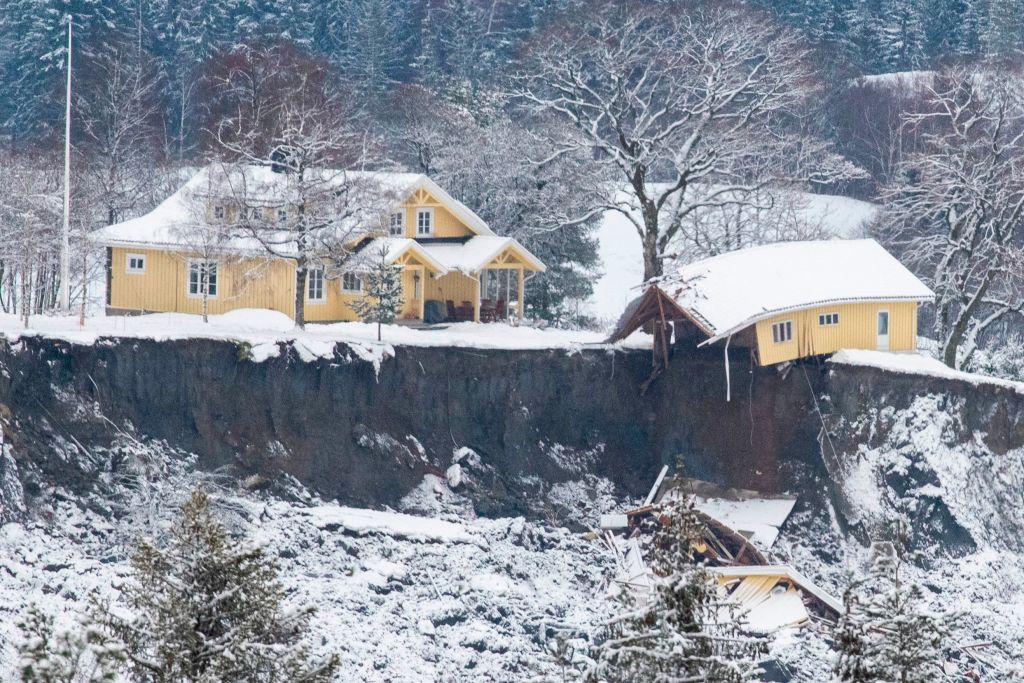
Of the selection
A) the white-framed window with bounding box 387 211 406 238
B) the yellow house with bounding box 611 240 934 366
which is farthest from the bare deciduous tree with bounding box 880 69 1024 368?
the white-framed window with bounding box 387 211 406 238

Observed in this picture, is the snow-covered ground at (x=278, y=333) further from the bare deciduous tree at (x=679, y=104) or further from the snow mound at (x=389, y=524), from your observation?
the bare deciduous tree at (x=679, y=104)

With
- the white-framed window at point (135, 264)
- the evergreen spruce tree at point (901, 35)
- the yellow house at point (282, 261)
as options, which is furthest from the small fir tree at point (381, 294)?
the evergreen spruce tree at point (901, 35)

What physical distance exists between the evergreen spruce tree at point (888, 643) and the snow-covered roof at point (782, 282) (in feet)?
83.1

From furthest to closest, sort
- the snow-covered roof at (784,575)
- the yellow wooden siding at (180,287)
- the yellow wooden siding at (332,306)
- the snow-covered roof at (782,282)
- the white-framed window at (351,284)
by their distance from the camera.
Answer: the white-framed window at (351,284) → the yellow wooden siding at (332,306) → the yellow wooden siding at (180,287) → the snow-covered roof at (782,282) → the snow-covered roof at (784,575)

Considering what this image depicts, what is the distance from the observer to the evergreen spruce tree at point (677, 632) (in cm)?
1365

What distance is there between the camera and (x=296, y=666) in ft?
48.2

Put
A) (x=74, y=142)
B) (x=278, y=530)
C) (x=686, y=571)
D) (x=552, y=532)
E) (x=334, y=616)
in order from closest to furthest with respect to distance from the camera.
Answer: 1. (x=686, y=571)
2. (x=334, y=616)
3. (x=278, y=530)
4. (x=552, y=532)
5. (x=74, y=142)

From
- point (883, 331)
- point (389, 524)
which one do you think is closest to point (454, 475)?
point (389, 524)

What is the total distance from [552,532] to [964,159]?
19.2 m

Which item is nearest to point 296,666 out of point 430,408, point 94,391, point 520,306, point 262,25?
point 94,391

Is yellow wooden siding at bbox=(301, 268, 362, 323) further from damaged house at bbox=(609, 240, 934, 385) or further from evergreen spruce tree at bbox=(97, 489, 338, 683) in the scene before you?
evergreen spruce tree at bbox=(97, 489, 338, 683)

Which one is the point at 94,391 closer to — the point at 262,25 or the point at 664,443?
the point at 664,443

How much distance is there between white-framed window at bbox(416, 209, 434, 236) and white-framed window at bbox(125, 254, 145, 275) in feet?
28.6

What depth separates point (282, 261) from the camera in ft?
146
